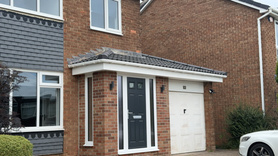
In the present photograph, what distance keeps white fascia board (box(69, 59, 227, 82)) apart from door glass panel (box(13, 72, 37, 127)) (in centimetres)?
132

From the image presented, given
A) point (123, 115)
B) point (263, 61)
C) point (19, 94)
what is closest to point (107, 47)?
point (123, 115)

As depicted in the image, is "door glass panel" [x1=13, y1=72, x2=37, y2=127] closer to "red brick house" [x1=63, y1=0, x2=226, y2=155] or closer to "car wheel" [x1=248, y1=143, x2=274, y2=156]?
"red brick house" [x1=63, y1=0, x2=226, y2=155]

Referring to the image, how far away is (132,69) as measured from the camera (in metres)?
10.1

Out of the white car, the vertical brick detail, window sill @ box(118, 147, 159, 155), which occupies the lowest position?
window sill @ box(118, 147, 159, 155)

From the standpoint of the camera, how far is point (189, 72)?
38.9 feet

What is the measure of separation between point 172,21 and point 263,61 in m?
5.18

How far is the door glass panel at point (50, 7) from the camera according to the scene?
1021 cm

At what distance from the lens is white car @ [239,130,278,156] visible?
9492 millimetres

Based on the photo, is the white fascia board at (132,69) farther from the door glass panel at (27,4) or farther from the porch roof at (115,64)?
the door glass panel at (27,4)

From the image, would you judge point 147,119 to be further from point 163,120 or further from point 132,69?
point 132,69

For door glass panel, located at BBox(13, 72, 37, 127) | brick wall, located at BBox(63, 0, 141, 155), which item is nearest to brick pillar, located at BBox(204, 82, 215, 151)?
brick wall, located at BBox(63, 0, 141, 155)

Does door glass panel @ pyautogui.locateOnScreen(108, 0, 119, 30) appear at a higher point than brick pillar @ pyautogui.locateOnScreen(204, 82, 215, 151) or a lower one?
higher

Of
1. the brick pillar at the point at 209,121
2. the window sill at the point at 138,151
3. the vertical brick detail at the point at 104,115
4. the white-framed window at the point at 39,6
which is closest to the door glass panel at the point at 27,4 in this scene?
the white-framed window at the point at 39,6

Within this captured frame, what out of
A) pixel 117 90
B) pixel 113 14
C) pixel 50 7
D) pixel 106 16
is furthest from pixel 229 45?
pixel 50 7
